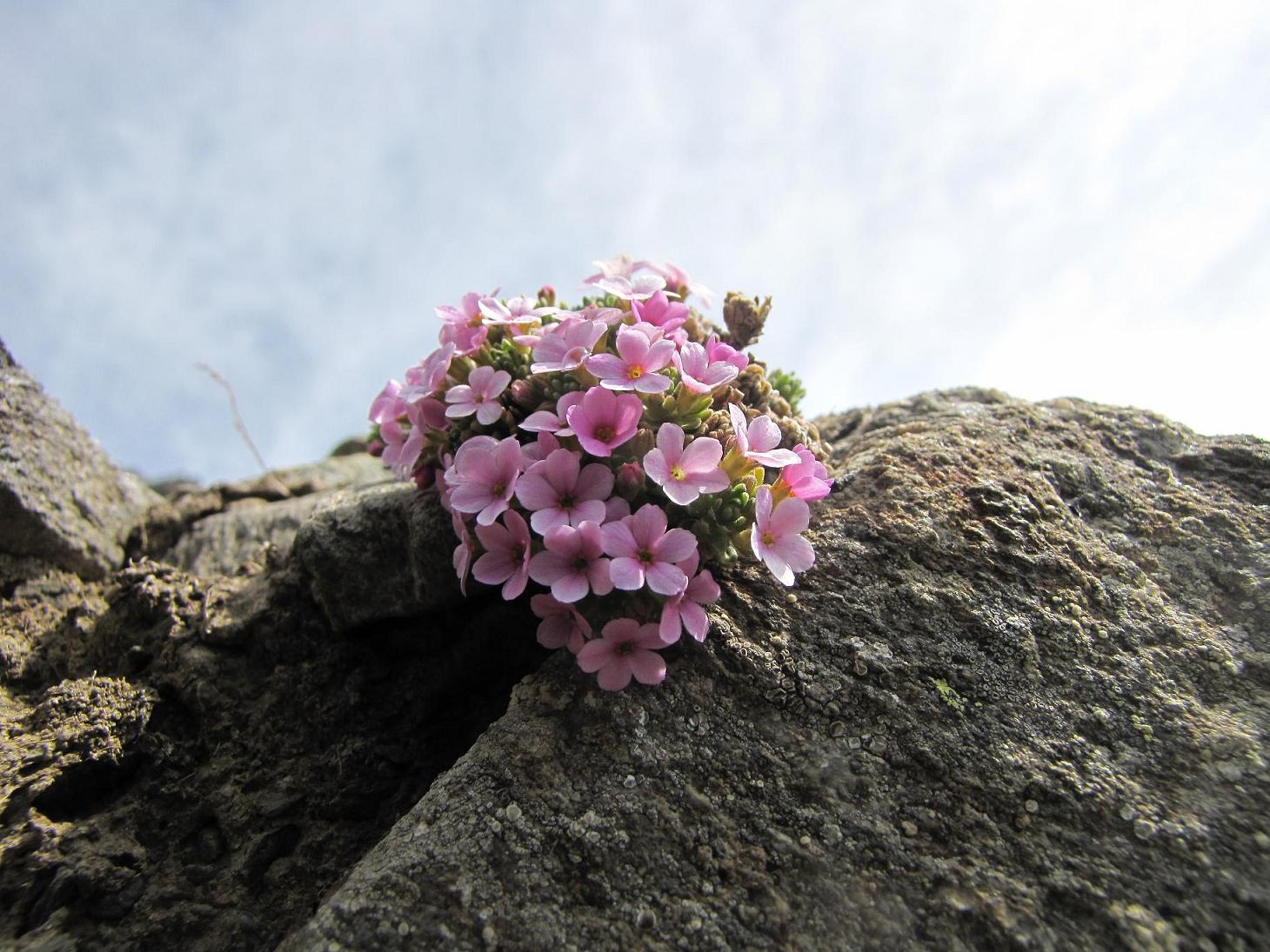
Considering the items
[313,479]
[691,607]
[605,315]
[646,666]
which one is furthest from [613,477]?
[313,479]

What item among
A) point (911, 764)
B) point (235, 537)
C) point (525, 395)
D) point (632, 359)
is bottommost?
point (911, 764)

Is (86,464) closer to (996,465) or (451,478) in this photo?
(451,478)

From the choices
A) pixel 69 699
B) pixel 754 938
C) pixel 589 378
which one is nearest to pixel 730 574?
pixel 589 378

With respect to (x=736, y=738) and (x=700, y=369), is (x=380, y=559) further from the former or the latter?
(x=736, y=738)

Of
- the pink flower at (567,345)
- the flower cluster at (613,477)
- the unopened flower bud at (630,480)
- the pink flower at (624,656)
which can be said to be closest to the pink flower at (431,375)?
the flower cluster at (613,477)

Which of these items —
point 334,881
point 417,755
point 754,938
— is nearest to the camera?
point 754,938

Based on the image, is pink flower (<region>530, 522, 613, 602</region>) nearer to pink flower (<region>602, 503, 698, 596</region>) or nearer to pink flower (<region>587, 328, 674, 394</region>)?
pink flower (<region>602, 503, 698, 596</region>)

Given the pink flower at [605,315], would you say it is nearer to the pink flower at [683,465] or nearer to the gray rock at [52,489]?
the pink flower at [683,465]

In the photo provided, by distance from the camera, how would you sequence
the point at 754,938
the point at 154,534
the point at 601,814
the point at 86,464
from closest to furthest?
the point at 754,938 → the point at 601,814 → the point at 86,464 → the point at 154,534
